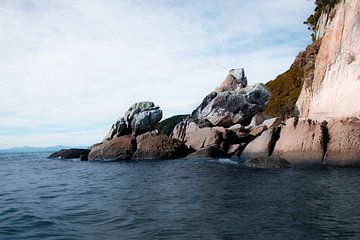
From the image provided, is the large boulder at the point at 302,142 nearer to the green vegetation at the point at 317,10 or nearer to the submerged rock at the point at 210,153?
the submerged rock at the point at 210,153

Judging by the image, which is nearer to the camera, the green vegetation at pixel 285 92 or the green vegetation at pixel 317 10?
the green vegetation at pixel 317 10

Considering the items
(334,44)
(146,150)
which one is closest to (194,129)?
(146,150)

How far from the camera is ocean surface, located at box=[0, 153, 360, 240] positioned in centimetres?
1110

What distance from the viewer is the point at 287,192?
658 inches

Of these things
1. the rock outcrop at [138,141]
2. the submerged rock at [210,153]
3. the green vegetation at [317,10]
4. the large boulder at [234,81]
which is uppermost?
the green vegetation at [317,10]

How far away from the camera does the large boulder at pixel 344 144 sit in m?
25.4

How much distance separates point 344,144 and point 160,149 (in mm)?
19189

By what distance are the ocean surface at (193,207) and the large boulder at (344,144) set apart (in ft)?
8.34

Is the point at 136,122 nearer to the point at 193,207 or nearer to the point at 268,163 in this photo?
the point at 268,163

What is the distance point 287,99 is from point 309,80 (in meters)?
22.8

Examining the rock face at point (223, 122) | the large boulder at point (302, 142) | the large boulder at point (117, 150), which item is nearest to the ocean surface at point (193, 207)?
the large boulder at point (302, 142)

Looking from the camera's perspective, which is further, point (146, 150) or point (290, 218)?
point (146, 150)

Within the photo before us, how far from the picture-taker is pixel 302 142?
94.1 feet

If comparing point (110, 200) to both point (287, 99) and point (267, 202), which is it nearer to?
point (267, 202)
